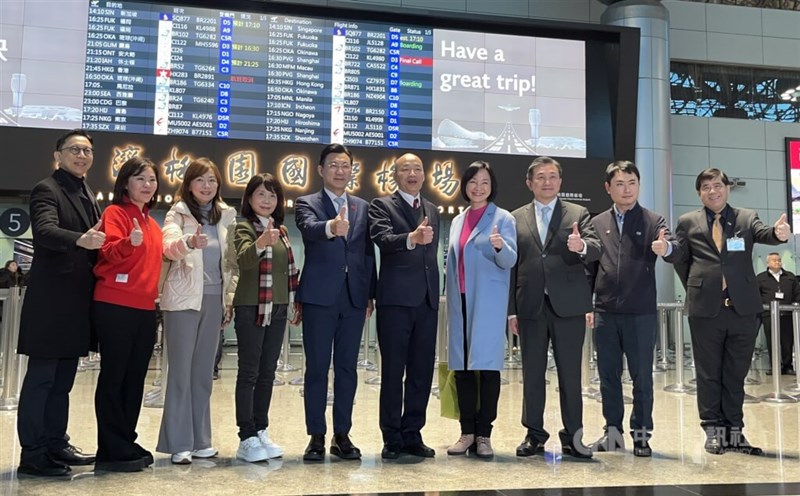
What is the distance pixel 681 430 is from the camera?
4250 millimetres

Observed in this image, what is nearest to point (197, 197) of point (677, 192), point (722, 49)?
point (677, 192)

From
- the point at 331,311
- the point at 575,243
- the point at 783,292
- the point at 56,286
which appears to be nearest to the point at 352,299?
the point at 331,311

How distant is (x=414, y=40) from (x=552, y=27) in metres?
1.87

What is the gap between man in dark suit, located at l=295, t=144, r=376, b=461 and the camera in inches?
130

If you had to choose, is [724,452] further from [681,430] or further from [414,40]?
[414,40]

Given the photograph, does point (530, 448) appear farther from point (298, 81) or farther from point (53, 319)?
point (298, 81)

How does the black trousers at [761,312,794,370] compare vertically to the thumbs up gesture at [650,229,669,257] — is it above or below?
below

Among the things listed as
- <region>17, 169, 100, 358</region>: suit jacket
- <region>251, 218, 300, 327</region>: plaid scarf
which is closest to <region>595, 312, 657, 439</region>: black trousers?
<region>251, 218, 300, 327</region>: plaid scarf

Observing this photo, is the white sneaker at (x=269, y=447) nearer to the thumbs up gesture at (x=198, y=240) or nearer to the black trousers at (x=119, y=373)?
the black trousers at (x=119, y=373)

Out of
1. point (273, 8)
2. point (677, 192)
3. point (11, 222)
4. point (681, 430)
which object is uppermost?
point (273, 8)

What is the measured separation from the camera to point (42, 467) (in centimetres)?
293

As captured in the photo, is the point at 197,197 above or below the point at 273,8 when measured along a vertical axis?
below

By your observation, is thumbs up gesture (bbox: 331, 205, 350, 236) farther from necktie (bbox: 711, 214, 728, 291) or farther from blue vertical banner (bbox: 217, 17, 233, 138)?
blue vertical banner (bbox: 217, 17, 233, 138)

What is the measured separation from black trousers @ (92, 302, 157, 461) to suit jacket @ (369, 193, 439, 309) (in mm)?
1136
